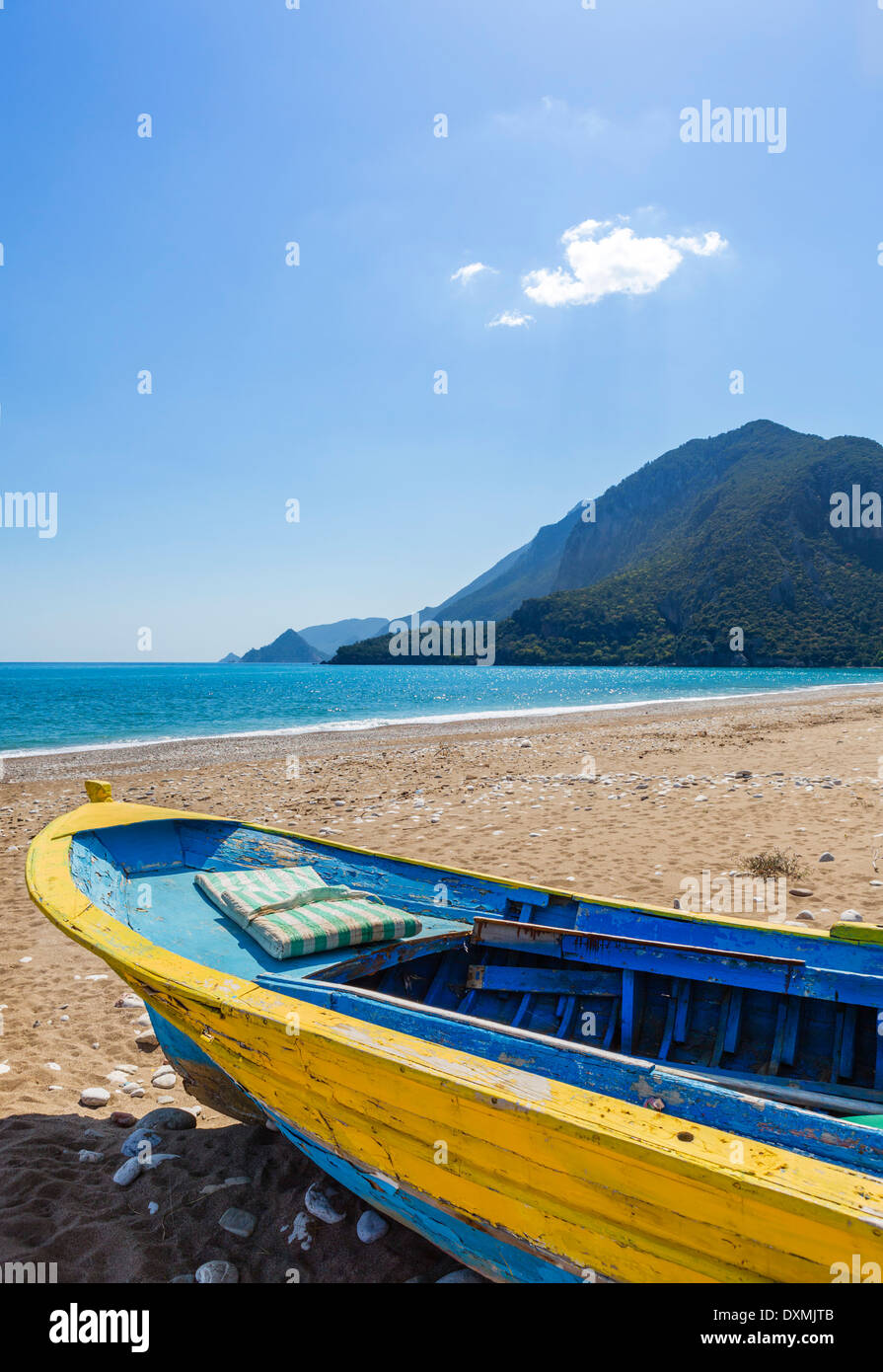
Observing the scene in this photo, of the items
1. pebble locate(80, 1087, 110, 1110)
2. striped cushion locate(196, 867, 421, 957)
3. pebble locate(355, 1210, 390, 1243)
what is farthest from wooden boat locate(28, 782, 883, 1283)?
pebble locate(80, 1087, 110, 1110)

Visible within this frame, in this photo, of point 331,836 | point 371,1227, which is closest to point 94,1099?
point 371,1227

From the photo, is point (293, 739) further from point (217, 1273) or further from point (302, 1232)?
point (217, 1273)

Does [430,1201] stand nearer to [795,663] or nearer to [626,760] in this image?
[626,760]

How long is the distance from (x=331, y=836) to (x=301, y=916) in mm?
7035

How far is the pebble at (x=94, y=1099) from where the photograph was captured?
4.75 meters

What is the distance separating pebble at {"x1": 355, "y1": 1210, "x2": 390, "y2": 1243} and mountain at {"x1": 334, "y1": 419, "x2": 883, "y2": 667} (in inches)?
3683

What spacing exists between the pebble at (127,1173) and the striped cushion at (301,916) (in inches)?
53.7

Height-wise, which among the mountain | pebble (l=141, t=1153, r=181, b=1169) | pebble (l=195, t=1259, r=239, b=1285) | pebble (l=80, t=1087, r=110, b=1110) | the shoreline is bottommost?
pebble (l=80, t=1087, r=110, b=1110)

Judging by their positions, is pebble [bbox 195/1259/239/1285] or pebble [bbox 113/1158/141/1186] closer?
pebble [bbox 195/1259/239/1285]

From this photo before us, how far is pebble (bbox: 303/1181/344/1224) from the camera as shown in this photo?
3625 mm

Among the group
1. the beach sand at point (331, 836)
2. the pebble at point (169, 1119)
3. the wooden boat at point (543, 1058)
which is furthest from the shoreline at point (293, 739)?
the wooden boat at point (543, 1058)

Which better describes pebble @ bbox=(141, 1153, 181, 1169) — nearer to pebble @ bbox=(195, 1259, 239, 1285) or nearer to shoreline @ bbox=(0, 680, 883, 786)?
pebble @ bbox=(195, 1259, 239, 1285)
